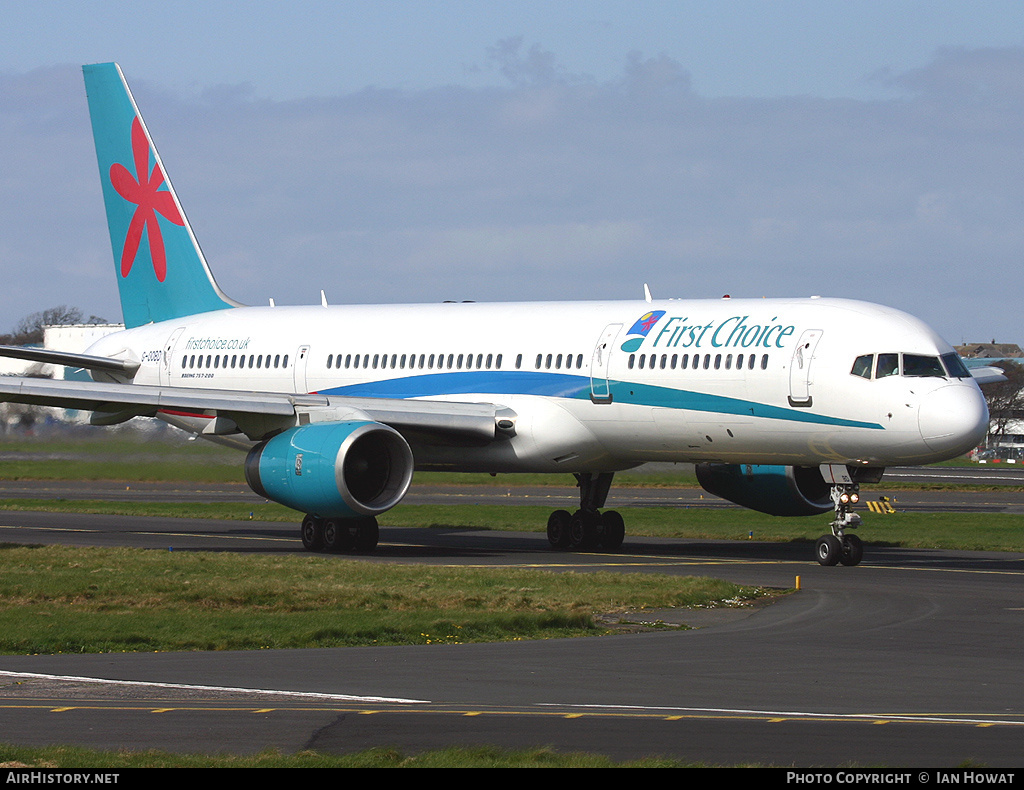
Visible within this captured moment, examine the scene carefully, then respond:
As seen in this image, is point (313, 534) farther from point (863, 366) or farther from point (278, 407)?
point (863, 366)

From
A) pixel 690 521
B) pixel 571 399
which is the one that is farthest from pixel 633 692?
pixel 690 521

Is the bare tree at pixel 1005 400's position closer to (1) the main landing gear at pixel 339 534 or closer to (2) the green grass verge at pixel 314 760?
(1) the main landing gear at pixel 339 534

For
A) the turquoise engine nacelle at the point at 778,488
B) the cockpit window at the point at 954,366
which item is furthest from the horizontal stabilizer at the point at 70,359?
the cockpit window at the point at 954,366

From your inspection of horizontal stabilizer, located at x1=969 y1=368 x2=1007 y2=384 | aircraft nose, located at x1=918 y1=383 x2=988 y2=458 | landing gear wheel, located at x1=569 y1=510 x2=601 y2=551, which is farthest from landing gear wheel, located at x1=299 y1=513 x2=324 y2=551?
horizontal stabilizer, located at x1=969 y1=368 x2=1007 y2=384

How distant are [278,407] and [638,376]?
697 centimetres

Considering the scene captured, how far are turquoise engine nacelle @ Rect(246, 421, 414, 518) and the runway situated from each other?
9282 millimetres

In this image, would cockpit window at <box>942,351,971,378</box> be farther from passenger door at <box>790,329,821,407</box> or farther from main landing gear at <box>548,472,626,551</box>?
main landing gear at <box>548,472,626,551</box>

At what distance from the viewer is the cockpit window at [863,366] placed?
25.7 metres

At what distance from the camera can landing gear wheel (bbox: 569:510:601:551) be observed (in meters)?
31.2

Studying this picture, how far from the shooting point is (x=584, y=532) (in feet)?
102

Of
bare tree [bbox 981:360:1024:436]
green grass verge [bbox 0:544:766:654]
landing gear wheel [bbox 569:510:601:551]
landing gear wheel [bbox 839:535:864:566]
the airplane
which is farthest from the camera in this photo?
bare tree [bbox 981:360:1024:436]

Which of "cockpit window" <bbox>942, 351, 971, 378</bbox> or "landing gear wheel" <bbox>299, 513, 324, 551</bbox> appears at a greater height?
"cockpit window" <bbox>942, 351, 971, 378</bbox>

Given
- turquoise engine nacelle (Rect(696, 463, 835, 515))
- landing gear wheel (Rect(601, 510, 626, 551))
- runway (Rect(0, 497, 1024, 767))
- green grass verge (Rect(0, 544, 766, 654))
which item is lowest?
runway (Rect(0, 497, 1024, 767))
